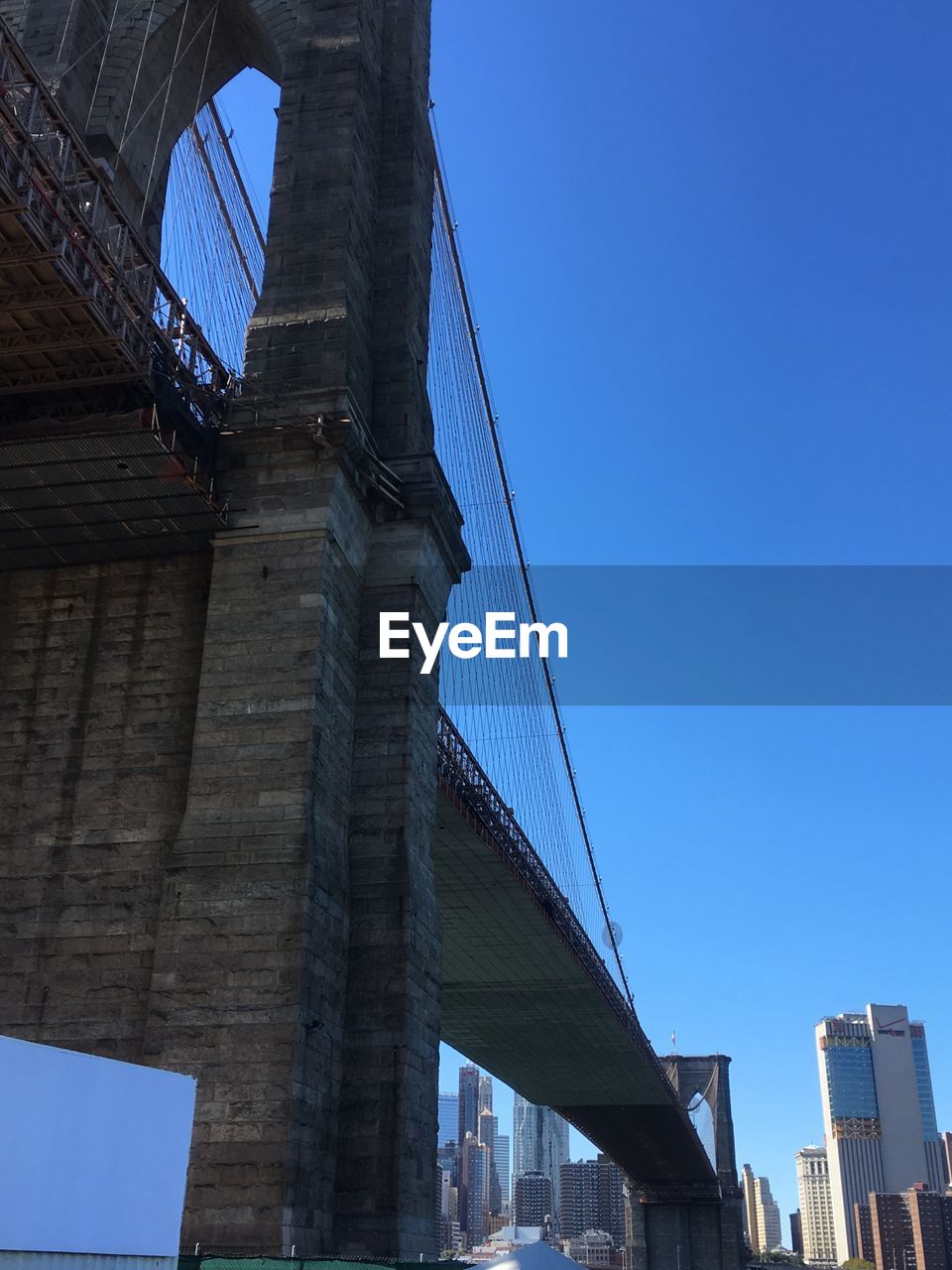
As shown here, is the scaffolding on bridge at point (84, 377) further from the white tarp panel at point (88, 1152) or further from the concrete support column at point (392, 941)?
the white tarp panel at point (88, 1152)

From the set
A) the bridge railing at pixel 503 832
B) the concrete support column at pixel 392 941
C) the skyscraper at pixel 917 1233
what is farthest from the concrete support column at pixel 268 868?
the skyscraper at pixel 917 1233

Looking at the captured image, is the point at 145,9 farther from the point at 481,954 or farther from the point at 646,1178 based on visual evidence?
the point at 646,1178

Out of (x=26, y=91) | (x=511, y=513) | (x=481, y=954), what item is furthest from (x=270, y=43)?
(x=481, y=954)

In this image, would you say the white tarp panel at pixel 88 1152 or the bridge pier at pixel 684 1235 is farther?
the bridge pier at pixel 684 1235

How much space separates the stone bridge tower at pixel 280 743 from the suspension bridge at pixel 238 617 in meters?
0.05

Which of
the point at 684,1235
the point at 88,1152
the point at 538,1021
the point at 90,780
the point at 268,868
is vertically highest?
the point at 538,1021

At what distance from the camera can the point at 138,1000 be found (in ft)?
61.9

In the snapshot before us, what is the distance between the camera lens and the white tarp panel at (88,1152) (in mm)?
10367

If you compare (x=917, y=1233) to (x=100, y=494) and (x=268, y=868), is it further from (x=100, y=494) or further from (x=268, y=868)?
(x=100, y=494)

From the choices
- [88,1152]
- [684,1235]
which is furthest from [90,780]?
[684,1235]

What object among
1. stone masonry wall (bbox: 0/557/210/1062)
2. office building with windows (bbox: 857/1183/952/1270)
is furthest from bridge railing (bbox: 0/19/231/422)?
office building with windows (bbox: 857/1183/952/1270)

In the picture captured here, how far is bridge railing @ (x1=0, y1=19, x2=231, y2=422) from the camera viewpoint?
17078 mm

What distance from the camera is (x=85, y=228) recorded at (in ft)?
60.8

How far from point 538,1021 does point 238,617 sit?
149 feet
